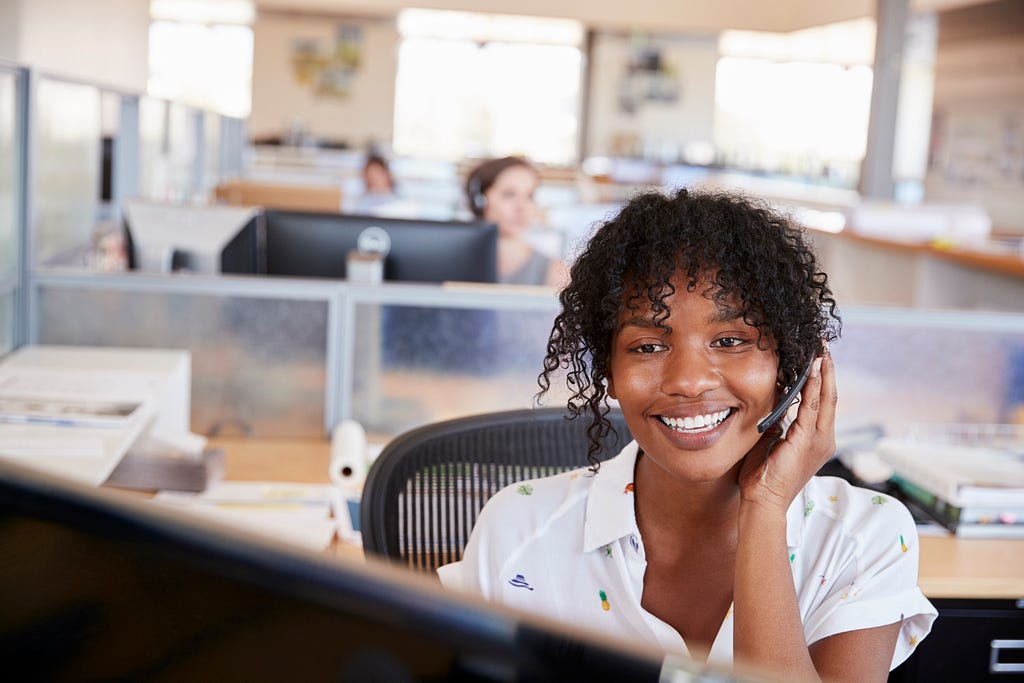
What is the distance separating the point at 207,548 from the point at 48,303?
2.11 metres

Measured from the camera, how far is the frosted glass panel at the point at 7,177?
2.14 m

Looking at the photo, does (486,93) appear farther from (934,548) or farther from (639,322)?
(639,322)

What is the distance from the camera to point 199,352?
2.33m

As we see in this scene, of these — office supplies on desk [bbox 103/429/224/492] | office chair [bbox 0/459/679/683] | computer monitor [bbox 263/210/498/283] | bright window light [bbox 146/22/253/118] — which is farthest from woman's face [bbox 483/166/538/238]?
bright window light [bbox 146/22/253/118]

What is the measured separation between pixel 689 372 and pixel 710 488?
5.0 inches

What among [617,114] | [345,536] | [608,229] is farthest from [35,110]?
[617,114]

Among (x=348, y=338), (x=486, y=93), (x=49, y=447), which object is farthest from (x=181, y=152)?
(x=486, y=93)

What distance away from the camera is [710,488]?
113 cm

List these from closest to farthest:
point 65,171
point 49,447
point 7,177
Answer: point 49,447
point 7,177
point 65,171

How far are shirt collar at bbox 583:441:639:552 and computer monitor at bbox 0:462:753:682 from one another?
0.75m

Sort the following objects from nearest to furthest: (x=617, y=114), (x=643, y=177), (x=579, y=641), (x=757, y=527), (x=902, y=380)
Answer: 1. (x=579, y=641)
2. (x=757, y=527)
3. (x=902, y=380)
4. (x=643, y=177)
5. (x=617, y=114)

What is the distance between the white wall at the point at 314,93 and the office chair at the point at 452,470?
41.4 ft

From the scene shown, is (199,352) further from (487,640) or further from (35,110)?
(487,640)

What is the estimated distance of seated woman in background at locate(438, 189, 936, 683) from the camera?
3.47ft
